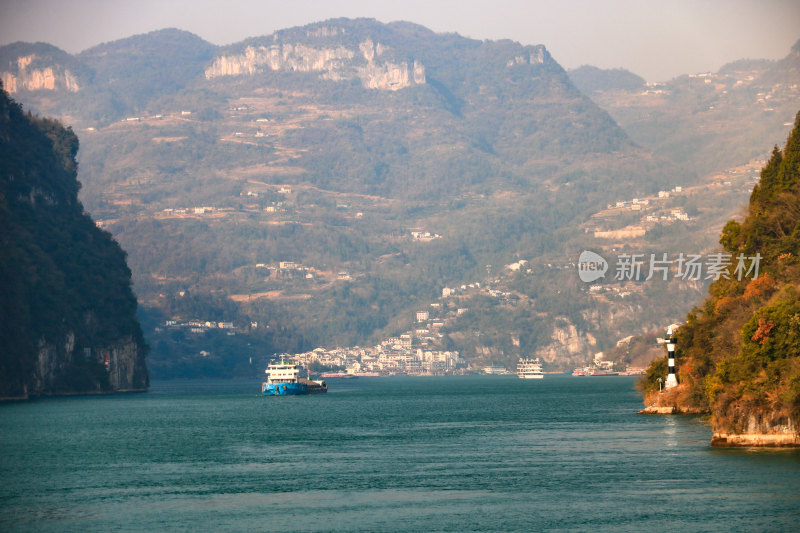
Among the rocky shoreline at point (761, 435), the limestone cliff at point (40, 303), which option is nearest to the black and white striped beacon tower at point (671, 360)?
the rocky shoreline at point (761, 435)

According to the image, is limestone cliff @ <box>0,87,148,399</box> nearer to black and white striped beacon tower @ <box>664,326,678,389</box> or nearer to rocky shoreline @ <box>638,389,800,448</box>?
black and white striped beacon tower @ <box>664,326,678,389</box>

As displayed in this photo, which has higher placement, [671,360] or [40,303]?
[40,303]

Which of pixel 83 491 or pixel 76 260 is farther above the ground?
pixel 76 260

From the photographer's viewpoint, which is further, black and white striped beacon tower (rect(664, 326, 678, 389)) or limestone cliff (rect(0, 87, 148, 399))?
limestone cliff (rect(0, 87, 148, 399))

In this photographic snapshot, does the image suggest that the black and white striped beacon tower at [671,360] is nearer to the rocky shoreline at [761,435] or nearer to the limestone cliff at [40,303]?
the rocky shoreline at [761,435]

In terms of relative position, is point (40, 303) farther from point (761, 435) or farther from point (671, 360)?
point (761, 435)

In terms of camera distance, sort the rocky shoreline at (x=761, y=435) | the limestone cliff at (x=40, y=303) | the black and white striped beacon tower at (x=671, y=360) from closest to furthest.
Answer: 1. the rocky shoreline at (x=761, y=435)
2. the black and white striped beacon tower at (x=671, y=360)
3. the limestone cliff at (x=40, y=303)

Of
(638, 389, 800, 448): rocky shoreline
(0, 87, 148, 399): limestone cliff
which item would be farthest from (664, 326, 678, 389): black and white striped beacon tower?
(0, 87, 148, 399): limestone cliff

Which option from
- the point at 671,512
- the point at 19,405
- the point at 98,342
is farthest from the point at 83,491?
the point at 98,342

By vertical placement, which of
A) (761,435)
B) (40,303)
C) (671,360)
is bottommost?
(761,435)

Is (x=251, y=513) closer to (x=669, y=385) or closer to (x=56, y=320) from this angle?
(x=669, y=385)

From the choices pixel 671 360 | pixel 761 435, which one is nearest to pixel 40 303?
pixel 671 360
